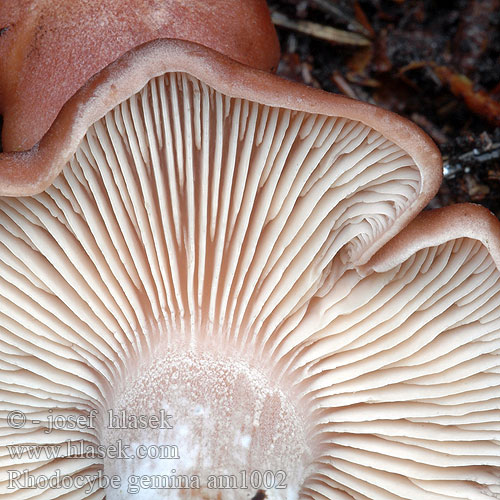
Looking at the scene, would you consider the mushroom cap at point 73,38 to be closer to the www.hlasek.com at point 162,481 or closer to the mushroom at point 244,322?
the mushroom at point 244,322

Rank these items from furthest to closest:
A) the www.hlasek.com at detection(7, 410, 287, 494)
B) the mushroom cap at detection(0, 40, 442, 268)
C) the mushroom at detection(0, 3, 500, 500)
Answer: the www.hlasek.com at detection(7, 410, 287, 494), the mushroom at detection(0, 3, 500, 500), the mushroom cap at detection(0, 40, 442, 268)

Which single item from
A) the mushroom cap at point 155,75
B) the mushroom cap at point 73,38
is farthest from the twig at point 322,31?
the mushroom cap at point 155,75

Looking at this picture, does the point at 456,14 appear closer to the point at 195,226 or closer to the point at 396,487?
the point at 195,226

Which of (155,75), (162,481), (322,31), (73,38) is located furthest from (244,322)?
(322,31)

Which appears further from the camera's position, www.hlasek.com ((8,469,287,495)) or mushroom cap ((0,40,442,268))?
www.hlasek.com ((8,469,287,495))

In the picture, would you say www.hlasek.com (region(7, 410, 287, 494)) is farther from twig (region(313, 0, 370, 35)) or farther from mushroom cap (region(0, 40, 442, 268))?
twig (region(313, 0, 370, 35))

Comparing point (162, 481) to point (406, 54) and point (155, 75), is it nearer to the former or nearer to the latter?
point (155, 75)

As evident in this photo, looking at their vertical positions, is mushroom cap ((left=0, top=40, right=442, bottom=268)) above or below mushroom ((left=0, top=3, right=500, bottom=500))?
above

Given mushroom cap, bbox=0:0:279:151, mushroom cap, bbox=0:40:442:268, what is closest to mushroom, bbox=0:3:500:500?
mushroom cap, bbox=0:40:442:268

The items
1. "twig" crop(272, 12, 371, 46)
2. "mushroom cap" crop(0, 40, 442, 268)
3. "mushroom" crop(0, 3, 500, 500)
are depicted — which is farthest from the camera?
"twig" crop(272, 12, 371, 46)
